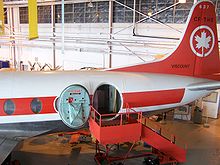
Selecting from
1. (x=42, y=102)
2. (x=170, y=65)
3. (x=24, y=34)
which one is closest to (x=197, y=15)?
(x=170, y=65)

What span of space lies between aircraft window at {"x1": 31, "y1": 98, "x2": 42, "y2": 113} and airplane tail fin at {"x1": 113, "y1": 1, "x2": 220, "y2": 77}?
3.94m

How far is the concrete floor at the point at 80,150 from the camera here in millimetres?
10969

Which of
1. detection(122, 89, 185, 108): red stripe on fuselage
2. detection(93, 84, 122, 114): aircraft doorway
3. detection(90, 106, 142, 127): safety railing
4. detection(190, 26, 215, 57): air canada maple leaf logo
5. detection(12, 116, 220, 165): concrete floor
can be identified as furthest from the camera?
detection(190, 26, 215, 57): air canada maple leaf logo

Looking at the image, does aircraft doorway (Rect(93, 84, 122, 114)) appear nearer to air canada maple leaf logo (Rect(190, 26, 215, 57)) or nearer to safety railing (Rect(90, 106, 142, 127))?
safety railing (Rect(90, 106, 142, 127))

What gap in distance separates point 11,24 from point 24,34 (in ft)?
11.1

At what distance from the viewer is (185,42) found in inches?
440

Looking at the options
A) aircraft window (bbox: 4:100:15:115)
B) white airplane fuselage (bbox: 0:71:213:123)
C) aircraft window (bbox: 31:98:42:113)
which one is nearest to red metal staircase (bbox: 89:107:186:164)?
white airplane fuselage (bbox: 0:71:213:123)

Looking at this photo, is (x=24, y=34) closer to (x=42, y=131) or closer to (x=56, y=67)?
(x=56, y=67)

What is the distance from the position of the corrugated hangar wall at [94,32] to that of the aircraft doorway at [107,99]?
5944mm

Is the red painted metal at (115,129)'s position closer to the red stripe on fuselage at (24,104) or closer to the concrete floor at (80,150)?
the red stripe on fuselage at (24,104)

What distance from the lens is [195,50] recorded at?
11.3m

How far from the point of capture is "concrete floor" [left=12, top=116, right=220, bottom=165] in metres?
11.0

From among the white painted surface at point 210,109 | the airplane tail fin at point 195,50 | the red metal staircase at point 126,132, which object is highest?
the airplane tail fin at point 195,50

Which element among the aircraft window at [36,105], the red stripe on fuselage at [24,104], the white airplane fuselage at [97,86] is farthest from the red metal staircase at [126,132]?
the aircraft window at [36,105]
